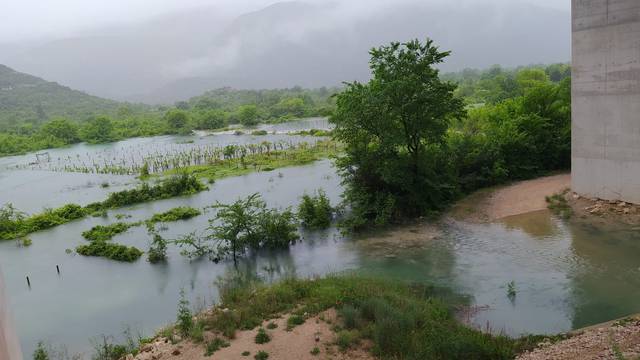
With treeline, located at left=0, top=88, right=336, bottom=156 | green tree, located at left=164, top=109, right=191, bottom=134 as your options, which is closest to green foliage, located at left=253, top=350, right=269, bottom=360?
treeline, located at left=0, top=88, right=336, bottom=156

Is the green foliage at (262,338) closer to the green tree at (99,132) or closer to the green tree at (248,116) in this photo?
Answer: the green tree at (99,132)

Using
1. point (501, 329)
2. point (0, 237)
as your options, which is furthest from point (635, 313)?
point (0, 237)

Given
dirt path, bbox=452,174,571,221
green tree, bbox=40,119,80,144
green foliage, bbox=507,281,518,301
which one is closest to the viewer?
green foliage, bbox=507,281,518,301

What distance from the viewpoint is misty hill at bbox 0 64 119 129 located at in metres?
91.0

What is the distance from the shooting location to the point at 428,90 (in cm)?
1833

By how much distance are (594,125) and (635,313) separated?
8.14 m

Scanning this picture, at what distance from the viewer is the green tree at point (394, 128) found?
18.0m

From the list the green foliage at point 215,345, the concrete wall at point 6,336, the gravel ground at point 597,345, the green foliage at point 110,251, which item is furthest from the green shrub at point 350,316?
the green foliage at point 110,251

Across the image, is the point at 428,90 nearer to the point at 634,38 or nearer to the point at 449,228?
the point at 449,228

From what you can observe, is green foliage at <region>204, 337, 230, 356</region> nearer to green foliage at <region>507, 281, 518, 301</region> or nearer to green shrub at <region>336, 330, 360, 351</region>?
green shrub at <region>336, 330, 360, 351</region>

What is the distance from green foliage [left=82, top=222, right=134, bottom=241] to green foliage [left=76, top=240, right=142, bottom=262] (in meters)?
0.91

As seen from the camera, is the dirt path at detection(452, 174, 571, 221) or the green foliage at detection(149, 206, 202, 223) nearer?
the dirt path at detection(452, 174, 571, 221)

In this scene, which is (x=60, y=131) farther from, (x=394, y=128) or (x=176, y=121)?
(x=394, y=128)

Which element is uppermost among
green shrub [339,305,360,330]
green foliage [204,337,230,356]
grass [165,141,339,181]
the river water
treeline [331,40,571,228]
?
treeline [331,40,571,228]
